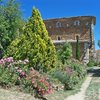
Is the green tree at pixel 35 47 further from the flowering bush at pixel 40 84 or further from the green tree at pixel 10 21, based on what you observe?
the green tree at pixel 10 21

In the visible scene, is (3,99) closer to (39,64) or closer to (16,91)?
(16,91)

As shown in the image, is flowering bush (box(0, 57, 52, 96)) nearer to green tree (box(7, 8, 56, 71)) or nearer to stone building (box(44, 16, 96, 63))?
green tree (box(7, 8, 56, 71))

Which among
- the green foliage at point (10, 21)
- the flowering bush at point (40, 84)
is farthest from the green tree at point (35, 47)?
the green foliage at point (10, 21)

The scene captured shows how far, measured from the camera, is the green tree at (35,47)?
47.8ft

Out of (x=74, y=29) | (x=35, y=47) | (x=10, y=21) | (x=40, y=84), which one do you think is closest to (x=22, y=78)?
(x=40, y=84)

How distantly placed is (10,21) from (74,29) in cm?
3746

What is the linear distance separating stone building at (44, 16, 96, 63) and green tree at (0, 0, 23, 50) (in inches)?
1233

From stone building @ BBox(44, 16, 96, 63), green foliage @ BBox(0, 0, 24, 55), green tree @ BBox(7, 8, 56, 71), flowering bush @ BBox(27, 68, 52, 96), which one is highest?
stone building @ BBox(44, 16, 96, 63)

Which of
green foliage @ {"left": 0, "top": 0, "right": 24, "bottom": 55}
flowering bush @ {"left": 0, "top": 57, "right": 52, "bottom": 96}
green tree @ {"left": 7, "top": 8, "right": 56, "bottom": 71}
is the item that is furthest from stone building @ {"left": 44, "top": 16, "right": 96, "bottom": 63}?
flowering bush @ {"left": 0, "top": 57, "right": 52, "bottom": 96}

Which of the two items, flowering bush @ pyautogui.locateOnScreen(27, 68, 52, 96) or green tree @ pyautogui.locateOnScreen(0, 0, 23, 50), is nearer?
flowering bush @ pyautogui.locateOnScreen(27, 68, 52, 96)

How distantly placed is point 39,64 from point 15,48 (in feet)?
5.80

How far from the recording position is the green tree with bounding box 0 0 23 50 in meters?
22.9

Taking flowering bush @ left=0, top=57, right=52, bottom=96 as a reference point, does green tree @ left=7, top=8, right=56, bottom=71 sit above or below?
above

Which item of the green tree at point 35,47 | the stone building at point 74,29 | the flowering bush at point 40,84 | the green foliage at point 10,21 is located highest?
the stone building at point 74,29
